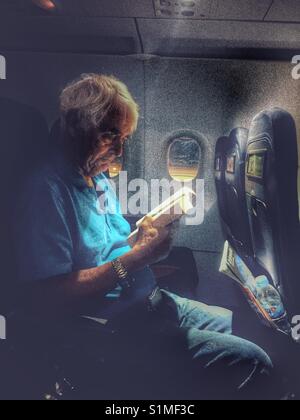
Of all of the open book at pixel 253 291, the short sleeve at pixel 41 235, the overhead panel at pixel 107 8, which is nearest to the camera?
the short sleeve at pixel 41 235

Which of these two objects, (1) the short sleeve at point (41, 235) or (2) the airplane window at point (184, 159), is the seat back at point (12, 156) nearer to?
(1) the short sleeve at point (41, 235)

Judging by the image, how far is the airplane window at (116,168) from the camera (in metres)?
1.78

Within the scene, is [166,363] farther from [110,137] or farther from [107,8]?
[107,8]

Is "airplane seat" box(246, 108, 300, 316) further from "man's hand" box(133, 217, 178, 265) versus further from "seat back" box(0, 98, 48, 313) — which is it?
"seat back" box(0, 98, 48, 313)

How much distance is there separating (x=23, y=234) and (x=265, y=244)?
1.07m

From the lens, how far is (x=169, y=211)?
5.28ft

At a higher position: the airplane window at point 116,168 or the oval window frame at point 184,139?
the oval window frame at point 184,139

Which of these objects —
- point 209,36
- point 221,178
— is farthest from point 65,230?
point 209,36

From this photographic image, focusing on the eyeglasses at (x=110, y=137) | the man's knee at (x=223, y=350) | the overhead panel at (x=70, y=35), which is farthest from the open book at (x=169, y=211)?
the overhead panel at (x=70, y=35)

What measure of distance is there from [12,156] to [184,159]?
0.82 m

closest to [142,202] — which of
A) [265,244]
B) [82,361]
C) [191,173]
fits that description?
[191,173]

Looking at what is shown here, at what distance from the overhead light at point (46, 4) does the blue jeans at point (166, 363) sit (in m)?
1.30

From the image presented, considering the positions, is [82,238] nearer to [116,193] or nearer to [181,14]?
[116,193]

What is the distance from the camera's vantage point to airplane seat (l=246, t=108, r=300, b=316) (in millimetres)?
1483
